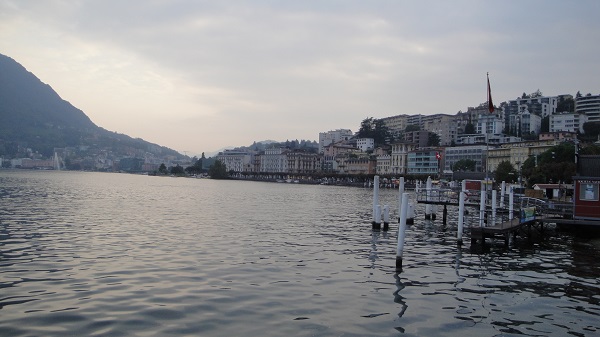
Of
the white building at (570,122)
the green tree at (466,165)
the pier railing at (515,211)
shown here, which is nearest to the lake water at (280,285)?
the pier railing at (515,211)

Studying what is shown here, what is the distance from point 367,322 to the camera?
1462 cm

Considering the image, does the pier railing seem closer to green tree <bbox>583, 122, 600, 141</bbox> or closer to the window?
the window

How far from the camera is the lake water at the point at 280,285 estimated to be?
14.0 meters

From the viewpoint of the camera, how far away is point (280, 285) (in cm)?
1867

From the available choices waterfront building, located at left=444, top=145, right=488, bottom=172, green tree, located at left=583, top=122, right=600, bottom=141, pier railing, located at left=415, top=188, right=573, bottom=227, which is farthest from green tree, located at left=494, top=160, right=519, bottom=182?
pier railing, located at left=415, top=188, right=573, bottom=227

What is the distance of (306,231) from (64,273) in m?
20.1

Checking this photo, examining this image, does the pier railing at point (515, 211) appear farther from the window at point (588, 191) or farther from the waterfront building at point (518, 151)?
the waterfront building at point (518, 151)

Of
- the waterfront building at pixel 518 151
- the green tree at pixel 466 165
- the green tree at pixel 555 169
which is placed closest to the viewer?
the green tree at pixel 555 169

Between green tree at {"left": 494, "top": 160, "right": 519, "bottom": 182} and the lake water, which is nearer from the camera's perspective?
the lake water

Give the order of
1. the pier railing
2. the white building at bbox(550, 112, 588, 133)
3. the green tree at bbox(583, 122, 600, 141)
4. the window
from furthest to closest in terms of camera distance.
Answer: the white building at bbox(550, 112, 588, 133), the green tree at bbox(583, 122, 600, 141), the window, the pier railing

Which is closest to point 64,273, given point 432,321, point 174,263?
point 174,263

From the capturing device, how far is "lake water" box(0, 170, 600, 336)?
14.0 metres

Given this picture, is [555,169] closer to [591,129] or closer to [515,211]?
[515,211]

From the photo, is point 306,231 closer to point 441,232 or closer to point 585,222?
point 441,232
